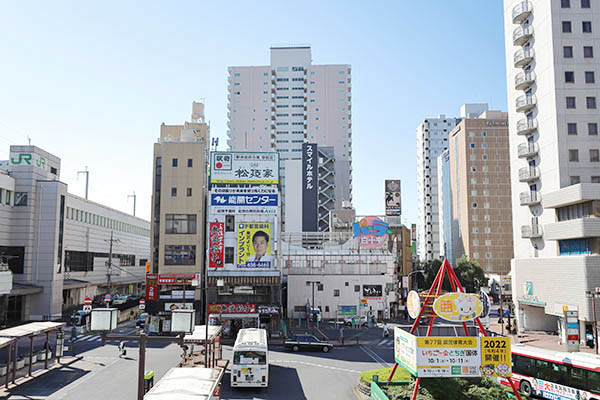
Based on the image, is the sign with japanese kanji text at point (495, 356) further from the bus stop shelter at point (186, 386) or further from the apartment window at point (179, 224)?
the apartment window at point (179, 224)

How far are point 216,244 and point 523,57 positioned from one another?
4139 cm

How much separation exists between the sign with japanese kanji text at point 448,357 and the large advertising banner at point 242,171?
110ft

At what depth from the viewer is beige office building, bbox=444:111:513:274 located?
3777 inches

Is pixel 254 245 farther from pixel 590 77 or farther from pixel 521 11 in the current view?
pixel 521 11

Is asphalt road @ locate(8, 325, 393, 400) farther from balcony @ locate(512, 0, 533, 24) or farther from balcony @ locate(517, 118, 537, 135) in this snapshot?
balcony @ locate(512, 0, 533, 24)

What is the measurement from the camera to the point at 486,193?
98250 millimetres

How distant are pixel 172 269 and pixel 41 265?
51.8ft

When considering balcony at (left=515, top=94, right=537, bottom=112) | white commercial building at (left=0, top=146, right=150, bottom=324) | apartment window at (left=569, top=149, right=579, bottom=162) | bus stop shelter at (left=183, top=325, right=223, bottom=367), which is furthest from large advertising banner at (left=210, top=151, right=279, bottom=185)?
apartment window at (left=569, top=149, right=579, bottom=162)

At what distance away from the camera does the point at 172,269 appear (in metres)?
51.8

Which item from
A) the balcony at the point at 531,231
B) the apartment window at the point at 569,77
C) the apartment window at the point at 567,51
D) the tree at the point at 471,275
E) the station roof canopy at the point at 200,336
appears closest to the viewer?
the station roof canopy at the point at 200,336

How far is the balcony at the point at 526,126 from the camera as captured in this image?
53.8 meters

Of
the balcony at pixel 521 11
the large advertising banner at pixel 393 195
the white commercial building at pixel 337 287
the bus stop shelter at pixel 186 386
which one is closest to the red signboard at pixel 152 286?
the white commercial building at pixel 337 287

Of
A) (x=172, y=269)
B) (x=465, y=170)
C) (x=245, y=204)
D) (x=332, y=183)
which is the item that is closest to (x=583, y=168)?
(x=245, y=204)

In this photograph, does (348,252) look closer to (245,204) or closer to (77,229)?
(245,204)
